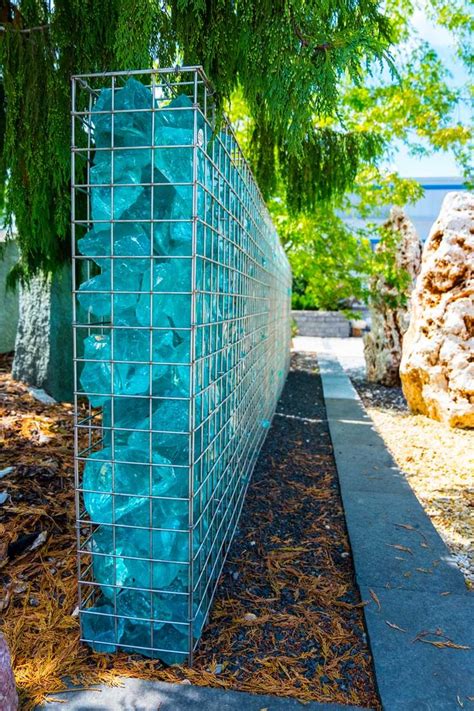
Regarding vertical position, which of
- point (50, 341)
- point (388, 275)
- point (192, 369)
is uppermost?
point (388, 275)

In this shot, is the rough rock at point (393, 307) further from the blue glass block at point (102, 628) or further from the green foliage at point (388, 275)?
the blue glass block at point (102, 628)

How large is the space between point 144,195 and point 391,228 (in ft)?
22.3

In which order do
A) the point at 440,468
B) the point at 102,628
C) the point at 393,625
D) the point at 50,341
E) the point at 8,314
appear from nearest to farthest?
the point at 102,628 < the point at 393,625 < the point at 440,468 < the point at 50,341 < the point at 8,314

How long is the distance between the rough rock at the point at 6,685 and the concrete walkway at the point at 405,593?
3.63 feet

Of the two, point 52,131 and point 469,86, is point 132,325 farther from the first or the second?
point 469,86

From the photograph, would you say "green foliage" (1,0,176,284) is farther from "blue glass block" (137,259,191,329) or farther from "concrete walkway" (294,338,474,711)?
"concrete walkway" (294,338,474,711)

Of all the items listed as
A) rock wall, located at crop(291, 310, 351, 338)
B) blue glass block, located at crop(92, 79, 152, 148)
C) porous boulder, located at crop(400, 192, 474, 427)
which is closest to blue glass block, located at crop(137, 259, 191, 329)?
blue glass block, located at crop(92, 79, 152, 148)

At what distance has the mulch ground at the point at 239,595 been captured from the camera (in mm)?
1822

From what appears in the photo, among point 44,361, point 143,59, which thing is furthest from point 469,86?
point 143,59

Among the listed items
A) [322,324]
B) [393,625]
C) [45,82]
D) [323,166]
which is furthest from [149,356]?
[322,324]

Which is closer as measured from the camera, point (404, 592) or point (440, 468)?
point (404, 592)

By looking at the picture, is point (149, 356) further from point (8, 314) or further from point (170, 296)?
point (8, 314)

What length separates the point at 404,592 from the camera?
2383 mm

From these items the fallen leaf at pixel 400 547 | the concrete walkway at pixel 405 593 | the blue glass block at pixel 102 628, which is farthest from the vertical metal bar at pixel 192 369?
the fallen leaf at pixel 400 547
